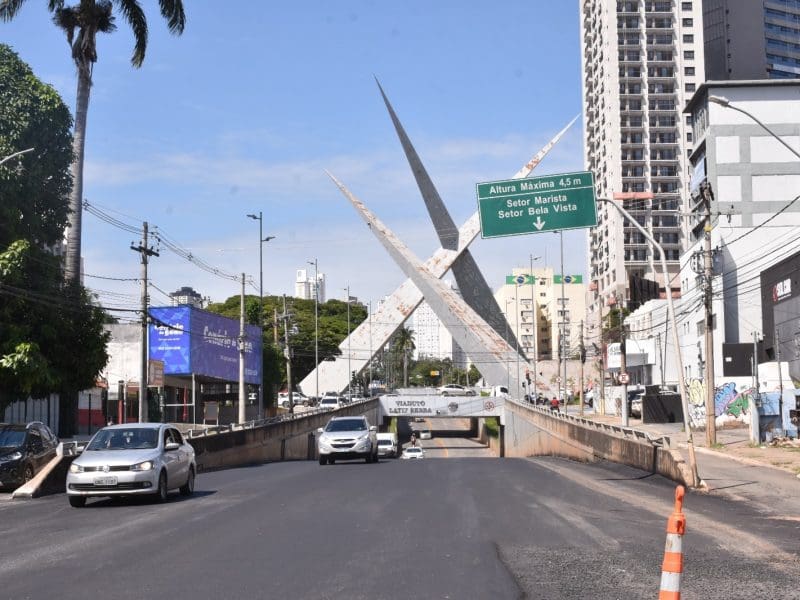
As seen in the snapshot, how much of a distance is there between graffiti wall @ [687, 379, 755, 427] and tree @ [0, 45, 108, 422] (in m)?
30.6

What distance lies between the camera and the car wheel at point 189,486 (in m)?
20.5

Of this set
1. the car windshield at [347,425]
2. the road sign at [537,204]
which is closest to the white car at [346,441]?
the car windshield at [347,425]

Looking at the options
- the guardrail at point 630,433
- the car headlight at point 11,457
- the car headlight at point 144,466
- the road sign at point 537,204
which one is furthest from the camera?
the guardrail at point 630,433

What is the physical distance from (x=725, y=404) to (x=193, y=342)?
114 ft

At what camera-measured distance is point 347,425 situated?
36250mm

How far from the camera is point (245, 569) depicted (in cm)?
1025

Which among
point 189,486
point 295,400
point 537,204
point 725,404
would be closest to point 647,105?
point 295,400

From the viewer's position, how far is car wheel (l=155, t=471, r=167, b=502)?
18.6m

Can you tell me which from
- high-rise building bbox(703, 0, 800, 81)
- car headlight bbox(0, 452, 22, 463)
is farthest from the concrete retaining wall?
high-rise building bbox(703, 0, 800, 81)

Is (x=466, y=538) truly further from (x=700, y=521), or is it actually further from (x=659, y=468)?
(x=659, y=468)

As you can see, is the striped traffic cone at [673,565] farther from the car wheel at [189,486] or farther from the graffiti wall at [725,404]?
the graffiti wall at [725,404]

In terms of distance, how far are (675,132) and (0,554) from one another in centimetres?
11824

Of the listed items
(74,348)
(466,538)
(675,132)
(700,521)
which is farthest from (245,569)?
(675,132)

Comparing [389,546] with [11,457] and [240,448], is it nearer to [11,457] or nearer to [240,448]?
[11,457]
